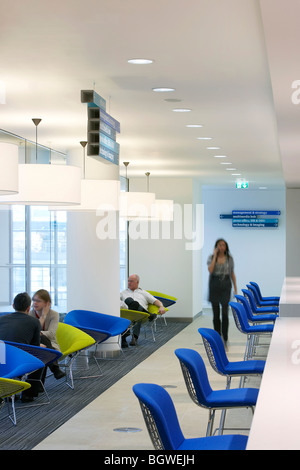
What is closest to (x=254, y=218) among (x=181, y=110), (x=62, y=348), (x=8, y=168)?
(x=62, y=348)

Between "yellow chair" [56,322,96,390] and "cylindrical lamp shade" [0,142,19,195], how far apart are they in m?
3.60

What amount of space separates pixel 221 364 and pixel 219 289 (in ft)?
19.4

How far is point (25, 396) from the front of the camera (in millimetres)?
7930

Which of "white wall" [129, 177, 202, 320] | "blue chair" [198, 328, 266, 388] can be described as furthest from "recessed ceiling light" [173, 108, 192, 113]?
"white wall" [129, 177, 202, 320]

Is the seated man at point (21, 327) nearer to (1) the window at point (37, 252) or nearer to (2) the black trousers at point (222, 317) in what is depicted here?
(1) the window at point (37, 252)

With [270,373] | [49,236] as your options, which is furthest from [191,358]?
[49,236]

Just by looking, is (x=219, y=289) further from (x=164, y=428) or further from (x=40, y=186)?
(x=164, y=428)

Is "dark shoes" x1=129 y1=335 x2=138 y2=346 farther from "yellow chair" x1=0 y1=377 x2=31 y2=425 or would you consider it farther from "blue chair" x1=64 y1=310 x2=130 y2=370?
"yellow chair" x1=0 y1=377 x2=31 y2=425

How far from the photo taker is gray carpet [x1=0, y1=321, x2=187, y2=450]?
639 centimetres

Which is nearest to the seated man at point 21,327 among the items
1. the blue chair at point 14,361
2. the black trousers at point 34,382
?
the black trousers at point 34,382

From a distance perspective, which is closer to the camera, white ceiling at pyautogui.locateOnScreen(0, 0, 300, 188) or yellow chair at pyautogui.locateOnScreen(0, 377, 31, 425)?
white ceiling at pyautogui.locateOnScreen(0, 0, 300, 188)

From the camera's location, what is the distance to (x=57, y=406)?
7727mm

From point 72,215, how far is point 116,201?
2332mm

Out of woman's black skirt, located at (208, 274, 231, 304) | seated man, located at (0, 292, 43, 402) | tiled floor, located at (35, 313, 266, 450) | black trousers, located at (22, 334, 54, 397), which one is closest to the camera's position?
tiled floor, located at (35, 313, 266, 450)
